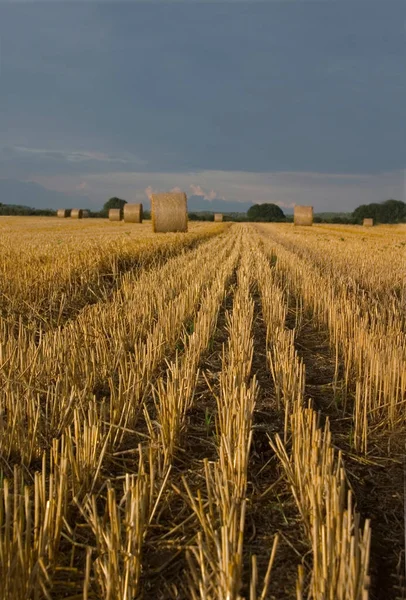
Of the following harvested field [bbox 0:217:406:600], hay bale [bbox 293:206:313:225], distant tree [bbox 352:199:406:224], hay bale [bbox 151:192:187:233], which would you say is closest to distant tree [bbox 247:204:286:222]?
distant tree [bbox 352:199:406:224]

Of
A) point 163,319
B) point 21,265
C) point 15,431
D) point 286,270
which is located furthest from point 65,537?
point 286,270

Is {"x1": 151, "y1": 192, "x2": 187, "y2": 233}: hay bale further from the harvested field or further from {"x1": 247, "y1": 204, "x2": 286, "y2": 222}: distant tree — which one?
{"x1": 247, "y1": 204, "x2": 286, "y2": 222}: distant tree

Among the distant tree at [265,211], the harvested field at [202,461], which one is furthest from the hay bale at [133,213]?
the distant tree at [265,211]

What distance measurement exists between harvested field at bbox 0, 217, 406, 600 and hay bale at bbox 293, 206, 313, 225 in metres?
31.6

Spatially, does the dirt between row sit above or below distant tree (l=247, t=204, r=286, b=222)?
below

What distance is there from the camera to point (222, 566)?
1.60 meters

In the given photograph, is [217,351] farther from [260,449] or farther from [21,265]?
[21,265]

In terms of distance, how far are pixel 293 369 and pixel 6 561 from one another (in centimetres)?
220

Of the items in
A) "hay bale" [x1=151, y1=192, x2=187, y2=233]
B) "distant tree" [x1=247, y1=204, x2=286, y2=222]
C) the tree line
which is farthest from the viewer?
"distant tree" [x1=247, y1=204, x2=286, y2=222]

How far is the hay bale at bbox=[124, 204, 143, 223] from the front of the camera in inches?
1372

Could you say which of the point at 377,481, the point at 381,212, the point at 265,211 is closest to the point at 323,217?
the point at 381,212

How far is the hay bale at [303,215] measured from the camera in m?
36.8

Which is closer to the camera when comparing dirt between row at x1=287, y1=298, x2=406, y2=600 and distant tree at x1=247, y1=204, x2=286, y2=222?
dirt between row at x1=287, y1=298, x2=406, y2=600

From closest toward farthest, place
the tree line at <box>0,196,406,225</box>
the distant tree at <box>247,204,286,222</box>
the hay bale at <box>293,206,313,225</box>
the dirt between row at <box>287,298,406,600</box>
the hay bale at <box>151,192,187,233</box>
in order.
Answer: the dirt between row at <box>287,298,406,600</box>
the hay bale at <box>151,192,187,233</box>
the hay bale at <box>293,206,313,225</box>
the tree line at <box>0,196,406,225</box>
the distant tree at <box>247,204,286,222</box>
